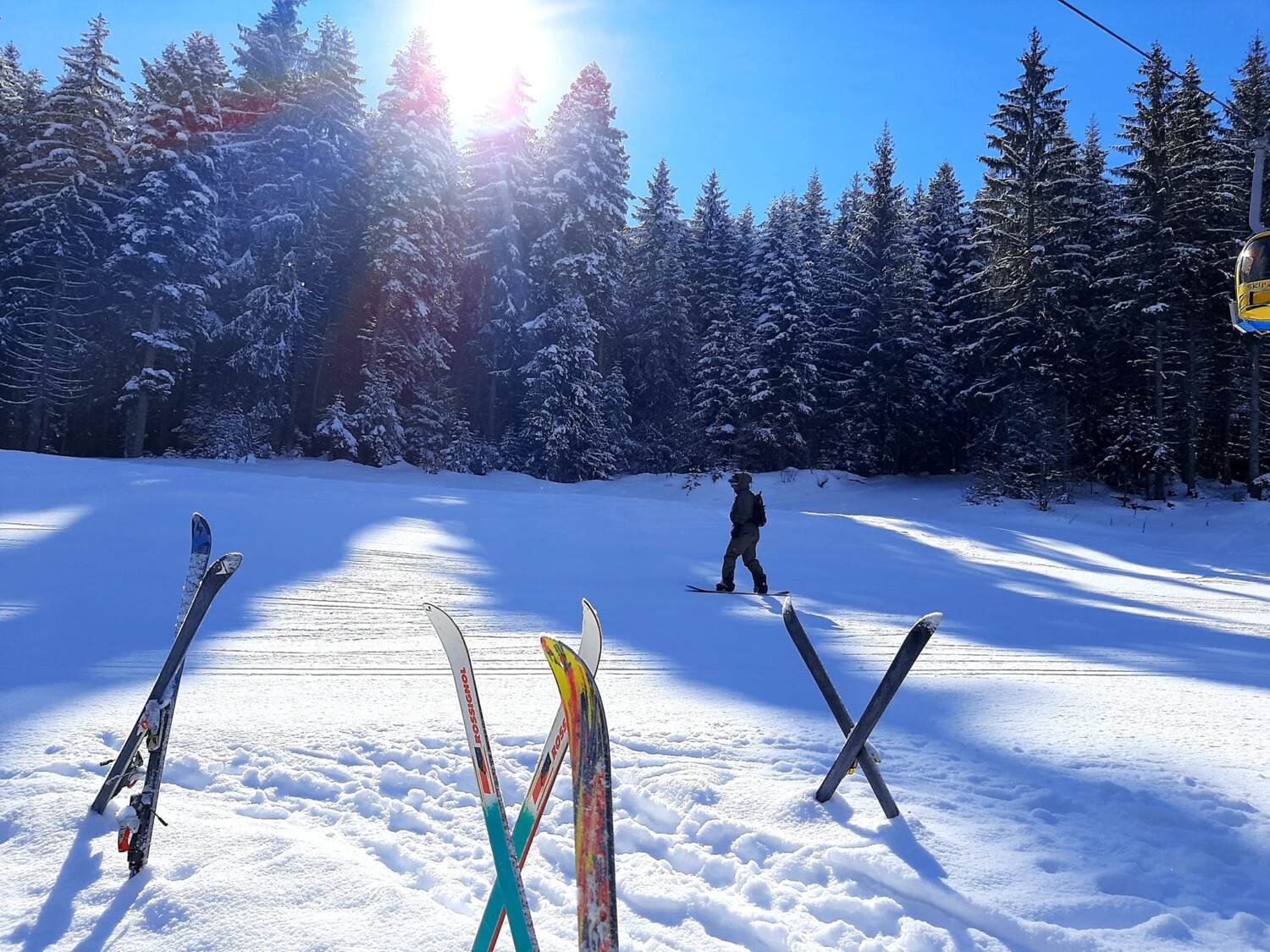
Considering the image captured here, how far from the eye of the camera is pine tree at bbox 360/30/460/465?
2703 centimetres

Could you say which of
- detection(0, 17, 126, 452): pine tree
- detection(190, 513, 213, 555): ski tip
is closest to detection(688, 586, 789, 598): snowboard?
detection(190, 513, 213, 555): ski tip

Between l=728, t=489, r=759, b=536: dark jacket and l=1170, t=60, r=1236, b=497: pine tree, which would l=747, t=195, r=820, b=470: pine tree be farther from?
l=728, t=489, r=759, b=536: dark jacket

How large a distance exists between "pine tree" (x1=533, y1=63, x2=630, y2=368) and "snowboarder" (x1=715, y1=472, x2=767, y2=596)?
1889 centimetres

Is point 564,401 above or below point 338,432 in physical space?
above

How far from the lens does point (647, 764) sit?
406cm

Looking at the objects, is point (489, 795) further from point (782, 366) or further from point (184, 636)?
point (782, 366)

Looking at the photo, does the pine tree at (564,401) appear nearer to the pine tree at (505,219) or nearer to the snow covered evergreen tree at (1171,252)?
the pine tree at (505,219)

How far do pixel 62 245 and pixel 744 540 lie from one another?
2635 centimetres

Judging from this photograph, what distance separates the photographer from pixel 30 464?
15016 mm

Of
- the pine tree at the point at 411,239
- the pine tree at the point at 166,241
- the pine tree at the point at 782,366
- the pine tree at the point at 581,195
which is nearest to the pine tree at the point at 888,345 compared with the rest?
the pine tree at the point at 782,366

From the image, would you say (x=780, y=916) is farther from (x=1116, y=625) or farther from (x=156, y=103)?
(x=156, y=103)

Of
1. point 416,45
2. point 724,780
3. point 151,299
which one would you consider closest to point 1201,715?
point 724,780

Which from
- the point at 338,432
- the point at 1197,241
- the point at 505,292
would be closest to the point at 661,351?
the point at 505,292

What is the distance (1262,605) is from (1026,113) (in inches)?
962
